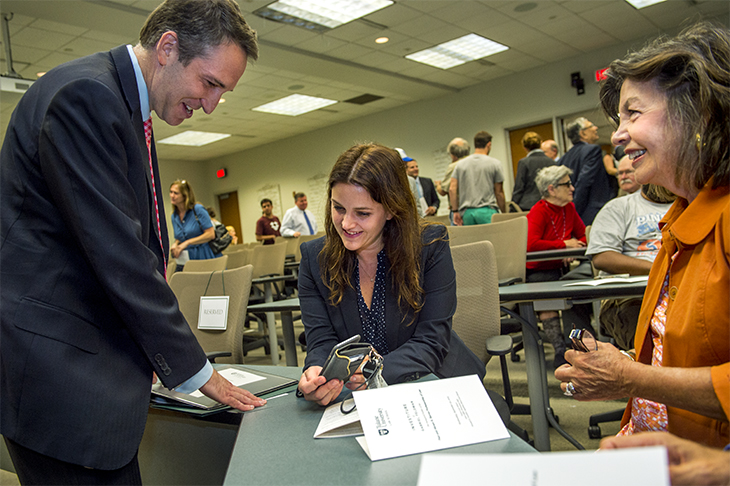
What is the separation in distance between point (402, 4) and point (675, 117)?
17.6 feet

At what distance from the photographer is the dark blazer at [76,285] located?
91 centimetres

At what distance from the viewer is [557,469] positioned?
0.48 m

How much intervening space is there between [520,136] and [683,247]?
340 inches

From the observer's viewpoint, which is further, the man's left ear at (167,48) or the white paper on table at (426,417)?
the man's left ear at (167,48)

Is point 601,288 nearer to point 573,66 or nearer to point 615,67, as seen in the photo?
point 615,67

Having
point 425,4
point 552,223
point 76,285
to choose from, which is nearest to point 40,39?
point 425,4

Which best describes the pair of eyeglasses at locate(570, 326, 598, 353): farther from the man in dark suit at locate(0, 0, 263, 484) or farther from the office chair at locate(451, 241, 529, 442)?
the office chair at locate(451, 241, 529, 442)

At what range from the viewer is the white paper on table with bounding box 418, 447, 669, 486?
0.44 metres

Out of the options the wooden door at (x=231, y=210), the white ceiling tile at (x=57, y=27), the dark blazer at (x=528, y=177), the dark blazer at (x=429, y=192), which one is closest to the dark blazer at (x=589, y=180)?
the dark blazer at (x=528, y=177)

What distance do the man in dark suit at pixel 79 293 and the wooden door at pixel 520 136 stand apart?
865cm

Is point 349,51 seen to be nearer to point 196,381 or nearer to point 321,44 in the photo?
point 321,44

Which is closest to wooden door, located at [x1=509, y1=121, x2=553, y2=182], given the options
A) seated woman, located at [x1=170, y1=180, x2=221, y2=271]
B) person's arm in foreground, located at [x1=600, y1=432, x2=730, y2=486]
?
seated woman, located at [x1=170, y1=180, x2=221, y2=271]

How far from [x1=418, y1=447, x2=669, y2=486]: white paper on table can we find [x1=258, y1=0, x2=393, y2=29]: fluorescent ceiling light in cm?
563

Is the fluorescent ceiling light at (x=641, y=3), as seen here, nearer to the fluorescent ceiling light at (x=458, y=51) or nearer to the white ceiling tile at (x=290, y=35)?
the fluorescent ceiling light at (x=458, y=51)
